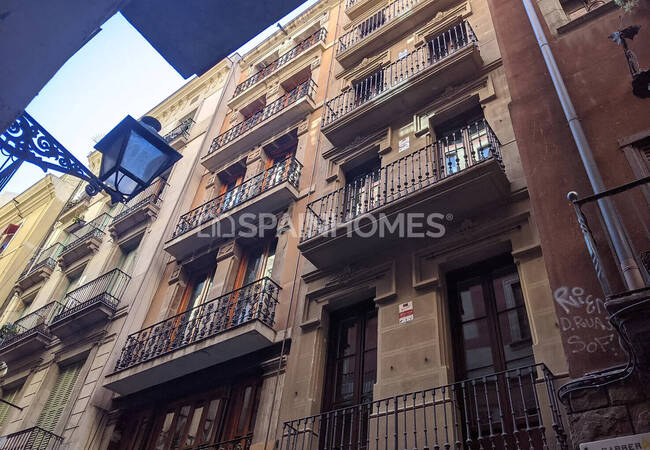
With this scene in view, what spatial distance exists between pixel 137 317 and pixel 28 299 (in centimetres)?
1016

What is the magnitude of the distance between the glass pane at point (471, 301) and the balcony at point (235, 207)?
5514 millimetres

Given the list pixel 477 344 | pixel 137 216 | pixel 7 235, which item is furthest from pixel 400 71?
pixel 7 235

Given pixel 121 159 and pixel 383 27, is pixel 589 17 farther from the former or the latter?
pixel 121 159

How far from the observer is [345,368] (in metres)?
8.84

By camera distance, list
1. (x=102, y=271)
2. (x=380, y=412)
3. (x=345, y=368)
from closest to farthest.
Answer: (x=380, y=412) → (x=345, y=368) → (x=102, y=271)

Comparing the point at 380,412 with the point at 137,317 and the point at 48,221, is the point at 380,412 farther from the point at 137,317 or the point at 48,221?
the point at 48,221

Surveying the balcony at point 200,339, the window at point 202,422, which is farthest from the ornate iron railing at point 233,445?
the balcony at point 200,339

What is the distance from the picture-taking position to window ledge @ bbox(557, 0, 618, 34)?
323 inches

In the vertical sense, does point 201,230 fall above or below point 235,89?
below

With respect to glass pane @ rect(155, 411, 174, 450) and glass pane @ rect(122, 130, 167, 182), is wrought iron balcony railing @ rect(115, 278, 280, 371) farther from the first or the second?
glass pane @ rect(122, 130, 167, 182)

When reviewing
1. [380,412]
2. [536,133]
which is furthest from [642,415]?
[536,133]

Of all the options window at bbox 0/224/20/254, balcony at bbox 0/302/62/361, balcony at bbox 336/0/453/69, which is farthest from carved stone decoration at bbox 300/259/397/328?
window at bbox 0/224/20/254

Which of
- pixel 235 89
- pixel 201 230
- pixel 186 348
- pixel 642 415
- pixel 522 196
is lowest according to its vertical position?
pixel 642 415

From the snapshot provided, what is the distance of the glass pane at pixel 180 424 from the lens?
1005 centimetres
